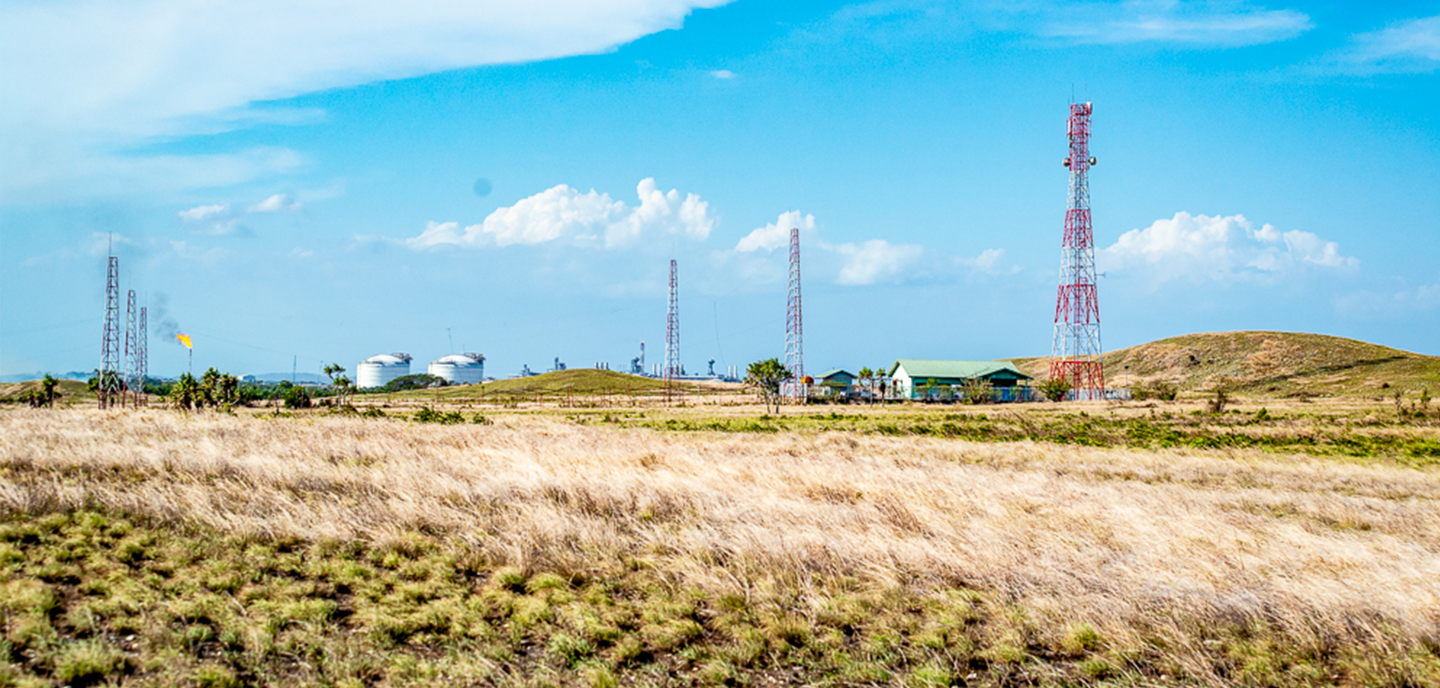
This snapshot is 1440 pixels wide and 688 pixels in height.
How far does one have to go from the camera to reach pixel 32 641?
310 inches

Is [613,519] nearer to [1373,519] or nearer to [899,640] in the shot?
[899,640]

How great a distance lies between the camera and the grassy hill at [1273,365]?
124m

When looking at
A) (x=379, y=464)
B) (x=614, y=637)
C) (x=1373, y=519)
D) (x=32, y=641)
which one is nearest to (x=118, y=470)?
(x=379, y=464)

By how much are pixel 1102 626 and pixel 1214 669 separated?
117 centimetres

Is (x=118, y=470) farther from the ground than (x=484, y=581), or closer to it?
farther from the ground

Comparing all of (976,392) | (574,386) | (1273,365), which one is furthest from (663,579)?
(1273,365)

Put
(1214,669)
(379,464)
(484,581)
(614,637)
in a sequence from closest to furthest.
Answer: (1214,669) → (614,637) → (484,581) → (379,464)

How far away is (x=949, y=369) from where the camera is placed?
117m

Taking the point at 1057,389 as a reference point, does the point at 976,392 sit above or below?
below

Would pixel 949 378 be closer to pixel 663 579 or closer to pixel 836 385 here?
pixel 836 385

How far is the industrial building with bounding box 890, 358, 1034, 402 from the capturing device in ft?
362

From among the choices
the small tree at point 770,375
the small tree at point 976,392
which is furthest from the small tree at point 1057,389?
the small tree at point 770,375

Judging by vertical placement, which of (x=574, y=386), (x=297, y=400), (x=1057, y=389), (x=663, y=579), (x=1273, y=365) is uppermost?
(x=1273, y=365)

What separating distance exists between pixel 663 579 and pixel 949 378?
10836 centimetres
